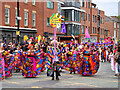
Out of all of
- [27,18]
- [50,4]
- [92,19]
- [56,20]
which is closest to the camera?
[56,20]

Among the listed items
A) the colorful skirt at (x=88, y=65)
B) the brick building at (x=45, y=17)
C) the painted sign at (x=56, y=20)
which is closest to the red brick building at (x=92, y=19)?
the brick building at (x=45, y=17)

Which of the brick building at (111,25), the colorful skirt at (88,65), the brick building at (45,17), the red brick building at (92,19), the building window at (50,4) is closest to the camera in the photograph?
the colorful skirt at (88,65)

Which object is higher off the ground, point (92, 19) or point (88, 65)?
point (92, 19)

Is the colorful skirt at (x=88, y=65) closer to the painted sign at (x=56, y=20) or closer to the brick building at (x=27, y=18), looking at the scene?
the painted sign at (x=56, y=20)

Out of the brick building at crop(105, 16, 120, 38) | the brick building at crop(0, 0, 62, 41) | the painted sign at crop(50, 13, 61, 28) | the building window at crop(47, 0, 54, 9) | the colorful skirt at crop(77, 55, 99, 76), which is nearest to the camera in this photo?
the painted sign at crop(50, 13, 61, 28)

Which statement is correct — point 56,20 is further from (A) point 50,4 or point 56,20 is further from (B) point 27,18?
(A) point 50,4

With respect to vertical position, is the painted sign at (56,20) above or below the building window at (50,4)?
below

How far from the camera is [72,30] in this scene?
4359 cm

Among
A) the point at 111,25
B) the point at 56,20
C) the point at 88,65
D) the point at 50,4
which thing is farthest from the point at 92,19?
the point at 56,20

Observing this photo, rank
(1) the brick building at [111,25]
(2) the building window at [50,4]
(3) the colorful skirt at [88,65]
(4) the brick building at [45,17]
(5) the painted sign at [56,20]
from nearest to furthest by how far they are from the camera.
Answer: (5) the painted sign at [56,20] → (3) the colorful skirt at [88,65] → (4) the brick building at [45,17] → (2) the building window at [50,4] → (1) the brick building at [111,25]

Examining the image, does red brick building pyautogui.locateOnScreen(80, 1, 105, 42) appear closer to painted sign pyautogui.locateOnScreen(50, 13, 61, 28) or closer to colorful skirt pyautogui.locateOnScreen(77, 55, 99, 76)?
colorful skirt pyautogui.locateOnScreen(77, 55, 99, 76)

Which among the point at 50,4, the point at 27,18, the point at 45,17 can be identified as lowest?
the point at 27,18

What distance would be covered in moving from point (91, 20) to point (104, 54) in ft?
96.6

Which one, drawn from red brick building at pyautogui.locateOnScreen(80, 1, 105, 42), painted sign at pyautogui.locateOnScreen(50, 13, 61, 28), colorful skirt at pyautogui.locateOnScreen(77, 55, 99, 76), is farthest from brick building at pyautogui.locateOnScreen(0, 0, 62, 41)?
painted sign at pyautogui.locateOnScreen(50, 13, 61, 28)
